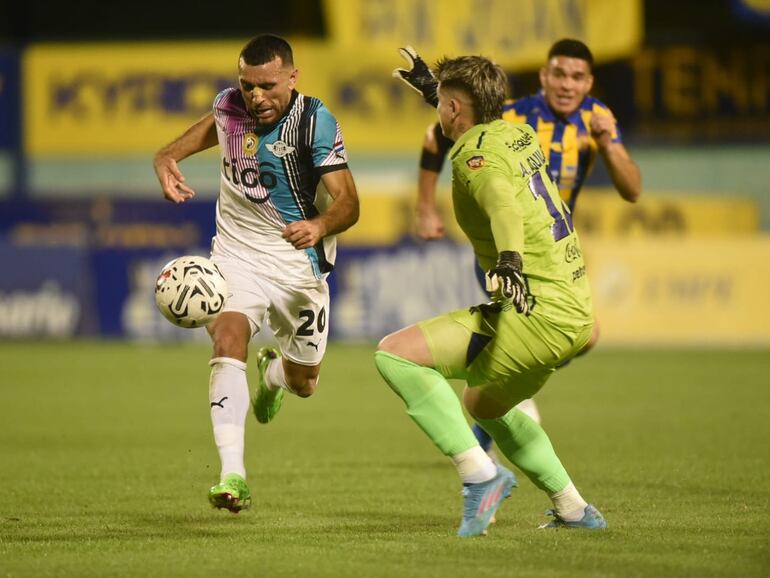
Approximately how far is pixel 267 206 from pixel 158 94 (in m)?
18.7

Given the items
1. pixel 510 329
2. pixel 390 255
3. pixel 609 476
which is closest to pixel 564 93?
pixel 609 476

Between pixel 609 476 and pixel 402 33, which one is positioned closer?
pixel 609 476

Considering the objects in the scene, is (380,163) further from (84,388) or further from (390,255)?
(84,388)

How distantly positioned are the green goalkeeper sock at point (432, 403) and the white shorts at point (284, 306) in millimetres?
1283

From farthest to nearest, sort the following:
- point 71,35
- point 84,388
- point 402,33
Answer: point 71,35 → point 402,33 → point 84,388

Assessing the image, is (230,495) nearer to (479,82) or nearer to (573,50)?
(479,82)

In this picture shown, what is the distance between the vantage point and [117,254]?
1906 centimetres

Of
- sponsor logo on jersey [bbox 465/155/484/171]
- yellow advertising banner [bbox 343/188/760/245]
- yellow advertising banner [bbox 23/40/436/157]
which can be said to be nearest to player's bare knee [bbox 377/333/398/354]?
sponsor logo on jersey [bbox 465/155/484/171]

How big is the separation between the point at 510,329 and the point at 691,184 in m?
21.7

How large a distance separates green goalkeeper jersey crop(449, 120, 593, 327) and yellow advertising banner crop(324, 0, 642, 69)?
637 inches

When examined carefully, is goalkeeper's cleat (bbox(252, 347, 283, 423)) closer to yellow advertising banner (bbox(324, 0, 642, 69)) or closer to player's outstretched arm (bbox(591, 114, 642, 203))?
player's outstretched arm (bbox(591, 114, 642, 203))

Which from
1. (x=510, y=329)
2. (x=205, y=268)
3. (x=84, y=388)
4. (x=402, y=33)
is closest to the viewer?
(x=510, y=329)

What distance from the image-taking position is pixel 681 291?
18406mm

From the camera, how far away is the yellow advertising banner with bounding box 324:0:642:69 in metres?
21.9
